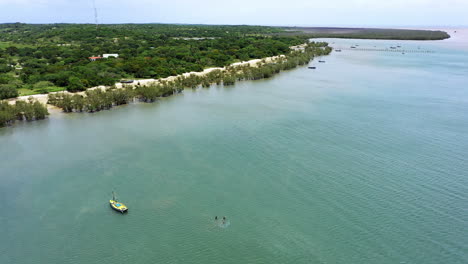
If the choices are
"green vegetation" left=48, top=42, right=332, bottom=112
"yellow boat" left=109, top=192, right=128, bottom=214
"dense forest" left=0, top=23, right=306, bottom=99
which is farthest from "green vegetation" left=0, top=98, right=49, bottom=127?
"yellow boat" left=109, top=192, right=128, bottom=214

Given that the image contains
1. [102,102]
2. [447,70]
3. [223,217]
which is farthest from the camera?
[447,70]

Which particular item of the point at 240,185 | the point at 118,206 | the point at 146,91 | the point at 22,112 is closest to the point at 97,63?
the point at 146,91

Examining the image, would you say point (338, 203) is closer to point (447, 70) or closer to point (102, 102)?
point (102, 102)

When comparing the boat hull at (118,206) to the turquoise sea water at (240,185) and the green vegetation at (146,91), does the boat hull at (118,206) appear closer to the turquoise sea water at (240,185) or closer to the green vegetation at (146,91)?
the turquoise sea water at (240,185)

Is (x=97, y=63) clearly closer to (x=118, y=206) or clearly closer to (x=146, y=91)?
(x=146, y=91)

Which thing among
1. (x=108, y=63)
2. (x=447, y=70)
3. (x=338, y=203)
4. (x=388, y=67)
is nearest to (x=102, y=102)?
(x=108, y=63)

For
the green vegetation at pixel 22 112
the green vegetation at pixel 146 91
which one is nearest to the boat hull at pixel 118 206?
the green vegetation at pixel 22 112
